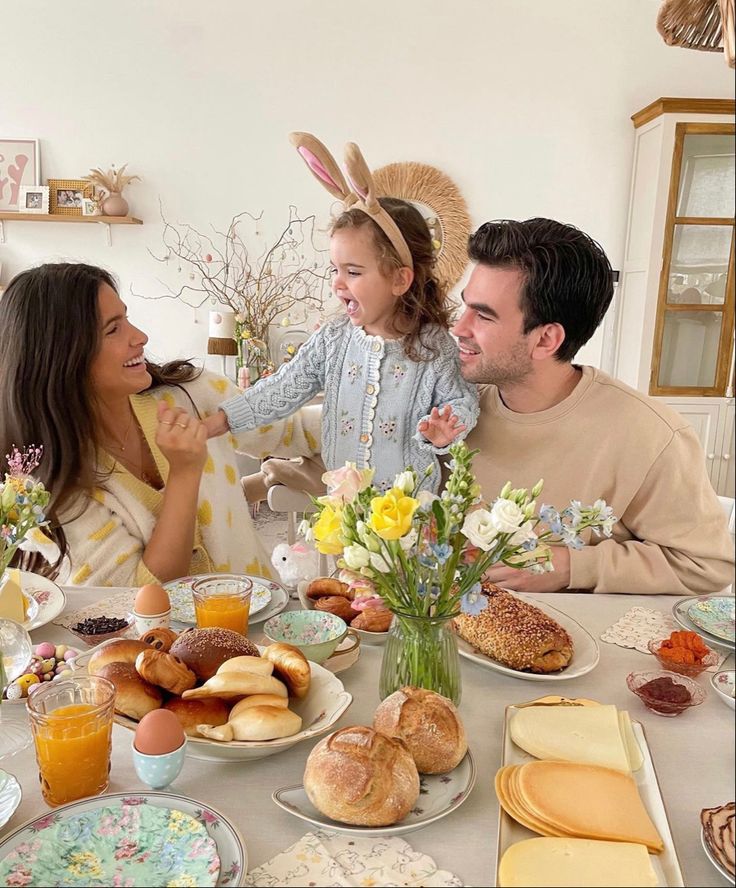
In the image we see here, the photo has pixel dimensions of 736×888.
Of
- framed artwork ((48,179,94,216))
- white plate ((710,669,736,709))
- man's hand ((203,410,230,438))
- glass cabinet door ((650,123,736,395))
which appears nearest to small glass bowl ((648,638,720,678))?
white plate ((710,669,736,709))

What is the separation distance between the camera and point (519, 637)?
3.55ft

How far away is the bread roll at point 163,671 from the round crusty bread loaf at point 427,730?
9.5 inches

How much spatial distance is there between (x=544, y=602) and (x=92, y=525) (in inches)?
37.0

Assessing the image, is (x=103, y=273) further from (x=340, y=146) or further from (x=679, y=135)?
(x=679, y=135)

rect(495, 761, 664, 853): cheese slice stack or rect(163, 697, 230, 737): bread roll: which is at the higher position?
rect(163, 697, 230, 737): bread roll

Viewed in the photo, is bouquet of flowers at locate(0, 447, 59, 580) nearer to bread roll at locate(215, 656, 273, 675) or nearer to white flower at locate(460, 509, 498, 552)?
bread roll at locate(215, 656, 273, 675)

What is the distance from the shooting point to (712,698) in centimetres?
104

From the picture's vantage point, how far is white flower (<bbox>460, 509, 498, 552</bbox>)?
0.82 metres

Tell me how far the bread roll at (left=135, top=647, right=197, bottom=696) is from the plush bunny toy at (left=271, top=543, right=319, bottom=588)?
513mm

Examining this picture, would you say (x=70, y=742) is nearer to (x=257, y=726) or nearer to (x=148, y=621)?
(x=257, y=726)

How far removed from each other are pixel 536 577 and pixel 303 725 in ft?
2.32

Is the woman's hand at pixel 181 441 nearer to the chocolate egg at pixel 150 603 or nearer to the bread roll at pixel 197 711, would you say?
the chocolate egg at pixel 150 603

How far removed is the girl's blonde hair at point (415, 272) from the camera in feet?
6.32

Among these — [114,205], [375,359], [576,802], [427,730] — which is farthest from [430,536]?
[114,205]
